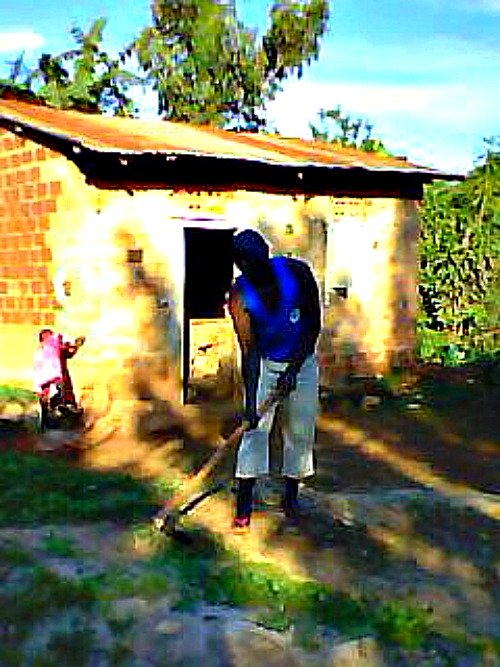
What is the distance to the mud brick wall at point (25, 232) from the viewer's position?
31.6 feet

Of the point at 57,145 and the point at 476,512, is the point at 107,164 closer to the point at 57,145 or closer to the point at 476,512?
the point at 57,145

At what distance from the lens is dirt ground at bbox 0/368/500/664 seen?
4.51m

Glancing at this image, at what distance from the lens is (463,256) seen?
47.9 ft

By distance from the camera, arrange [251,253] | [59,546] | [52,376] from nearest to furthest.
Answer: [59,546] → [251,253] → [52,376]

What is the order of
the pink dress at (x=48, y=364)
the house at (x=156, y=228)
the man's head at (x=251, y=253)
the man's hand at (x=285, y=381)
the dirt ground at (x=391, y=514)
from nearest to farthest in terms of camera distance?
the dirt ground at (x=391, y=514), the man's head at (x=251, y=253), the man's hand at (x=285, y=381), the pink dress at (x=48, y=364), the house at (x=156, y=228)

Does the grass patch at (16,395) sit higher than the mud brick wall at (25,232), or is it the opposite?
the mud brick wall at (25,232)

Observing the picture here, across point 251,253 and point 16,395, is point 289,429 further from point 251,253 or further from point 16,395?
point 16,395

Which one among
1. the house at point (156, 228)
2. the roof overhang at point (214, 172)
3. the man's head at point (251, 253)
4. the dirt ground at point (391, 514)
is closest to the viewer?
the dirt ground at point (391, 514)

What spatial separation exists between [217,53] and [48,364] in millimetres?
15862

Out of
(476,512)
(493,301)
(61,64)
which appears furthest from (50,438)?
(61,64)

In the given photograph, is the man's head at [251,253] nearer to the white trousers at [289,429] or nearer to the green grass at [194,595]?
the white trousers at [289,429]

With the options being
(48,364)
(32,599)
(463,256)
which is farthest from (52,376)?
(463,256)

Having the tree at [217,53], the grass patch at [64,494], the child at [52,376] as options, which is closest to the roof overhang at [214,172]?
the child at [52,376]

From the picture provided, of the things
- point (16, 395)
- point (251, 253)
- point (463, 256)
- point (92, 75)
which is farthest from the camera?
point (92, 75)
